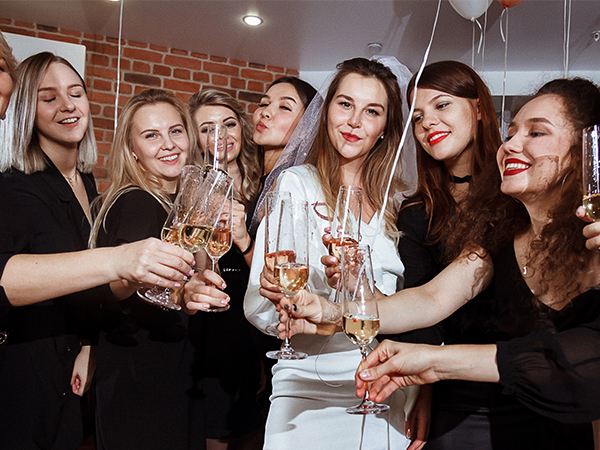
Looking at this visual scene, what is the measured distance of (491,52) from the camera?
14.1 feet

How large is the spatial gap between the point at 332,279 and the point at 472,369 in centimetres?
44

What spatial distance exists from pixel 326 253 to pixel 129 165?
101 cm

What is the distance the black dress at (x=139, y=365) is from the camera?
1887 mm

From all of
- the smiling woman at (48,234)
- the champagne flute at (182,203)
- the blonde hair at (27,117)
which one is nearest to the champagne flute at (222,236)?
the champagne flute at (182,203)

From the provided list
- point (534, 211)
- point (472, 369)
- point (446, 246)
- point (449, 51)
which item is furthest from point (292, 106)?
point (449, 51)

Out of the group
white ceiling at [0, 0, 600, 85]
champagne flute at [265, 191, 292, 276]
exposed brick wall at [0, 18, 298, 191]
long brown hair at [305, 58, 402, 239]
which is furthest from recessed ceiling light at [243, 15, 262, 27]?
champagne flute at [265, 191, 292, 276]

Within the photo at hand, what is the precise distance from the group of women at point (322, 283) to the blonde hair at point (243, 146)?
237 millimetres

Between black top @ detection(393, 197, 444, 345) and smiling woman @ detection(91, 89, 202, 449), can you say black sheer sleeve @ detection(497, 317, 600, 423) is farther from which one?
smiling woman @ detection(91, 89, 202, 449)

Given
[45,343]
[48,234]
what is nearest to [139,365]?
[45,343]

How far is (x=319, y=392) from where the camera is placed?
5.42 feet

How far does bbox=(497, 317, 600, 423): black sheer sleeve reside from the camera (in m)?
1.12

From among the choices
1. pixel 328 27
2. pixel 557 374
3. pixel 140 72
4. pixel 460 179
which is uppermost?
pixel 328 27

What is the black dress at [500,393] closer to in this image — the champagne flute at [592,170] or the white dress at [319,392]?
the white dress at [319,392]

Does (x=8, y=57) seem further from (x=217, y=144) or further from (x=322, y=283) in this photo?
(x=322, y=283)
